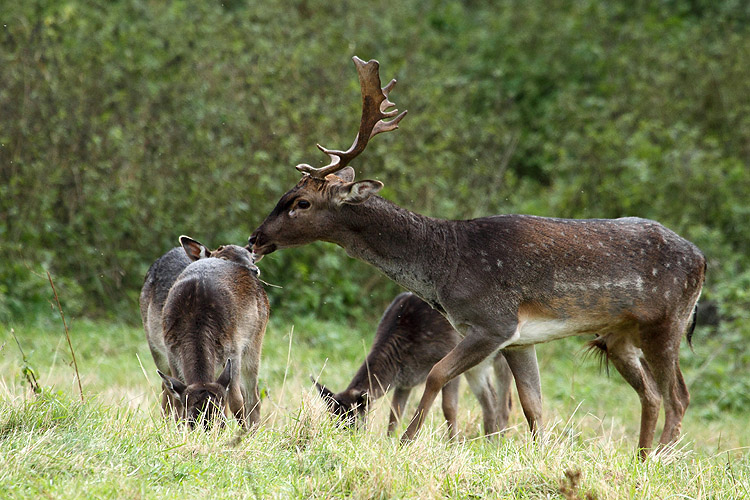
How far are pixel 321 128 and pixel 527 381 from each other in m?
6.56

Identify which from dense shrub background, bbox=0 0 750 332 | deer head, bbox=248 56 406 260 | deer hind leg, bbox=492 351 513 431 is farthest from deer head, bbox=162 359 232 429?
dense shrub background, bbox=0 0 750 332

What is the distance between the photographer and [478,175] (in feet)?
47.5

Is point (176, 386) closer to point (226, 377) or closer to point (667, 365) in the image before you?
point (226, 377)

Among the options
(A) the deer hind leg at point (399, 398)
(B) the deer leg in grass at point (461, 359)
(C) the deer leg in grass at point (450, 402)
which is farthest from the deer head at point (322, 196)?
(A) the deer hind leg at point (399, 398)

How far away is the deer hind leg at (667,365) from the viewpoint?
7375mm

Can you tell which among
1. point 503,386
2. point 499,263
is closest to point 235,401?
point 499,263

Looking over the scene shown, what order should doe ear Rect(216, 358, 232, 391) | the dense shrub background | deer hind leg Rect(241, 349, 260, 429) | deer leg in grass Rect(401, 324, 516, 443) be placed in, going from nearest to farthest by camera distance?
1. doe ear Rect(216, 358, 232, 391)
2. deer leg in grass Rect(401, 324, 516, 443)
3. deer hind leg Rect(241, 349, 260, 429)
4. the dense shrub background

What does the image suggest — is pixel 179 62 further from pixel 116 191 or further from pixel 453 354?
pixel 453 354

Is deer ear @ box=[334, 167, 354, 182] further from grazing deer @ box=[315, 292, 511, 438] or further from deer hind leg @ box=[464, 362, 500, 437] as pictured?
deer hind leg @ box=[464, 362, 500, 437]

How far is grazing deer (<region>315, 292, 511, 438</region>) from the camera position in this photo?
8.41m

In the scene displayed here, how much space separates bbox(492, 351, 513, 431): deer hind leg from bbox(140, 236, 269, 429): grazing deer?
223cm

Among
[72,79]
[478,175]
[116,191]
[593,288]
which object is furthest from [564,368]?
[72,79]

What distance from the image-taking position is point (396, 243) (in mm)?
7246

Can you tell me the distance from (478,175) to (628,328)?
717 cm
